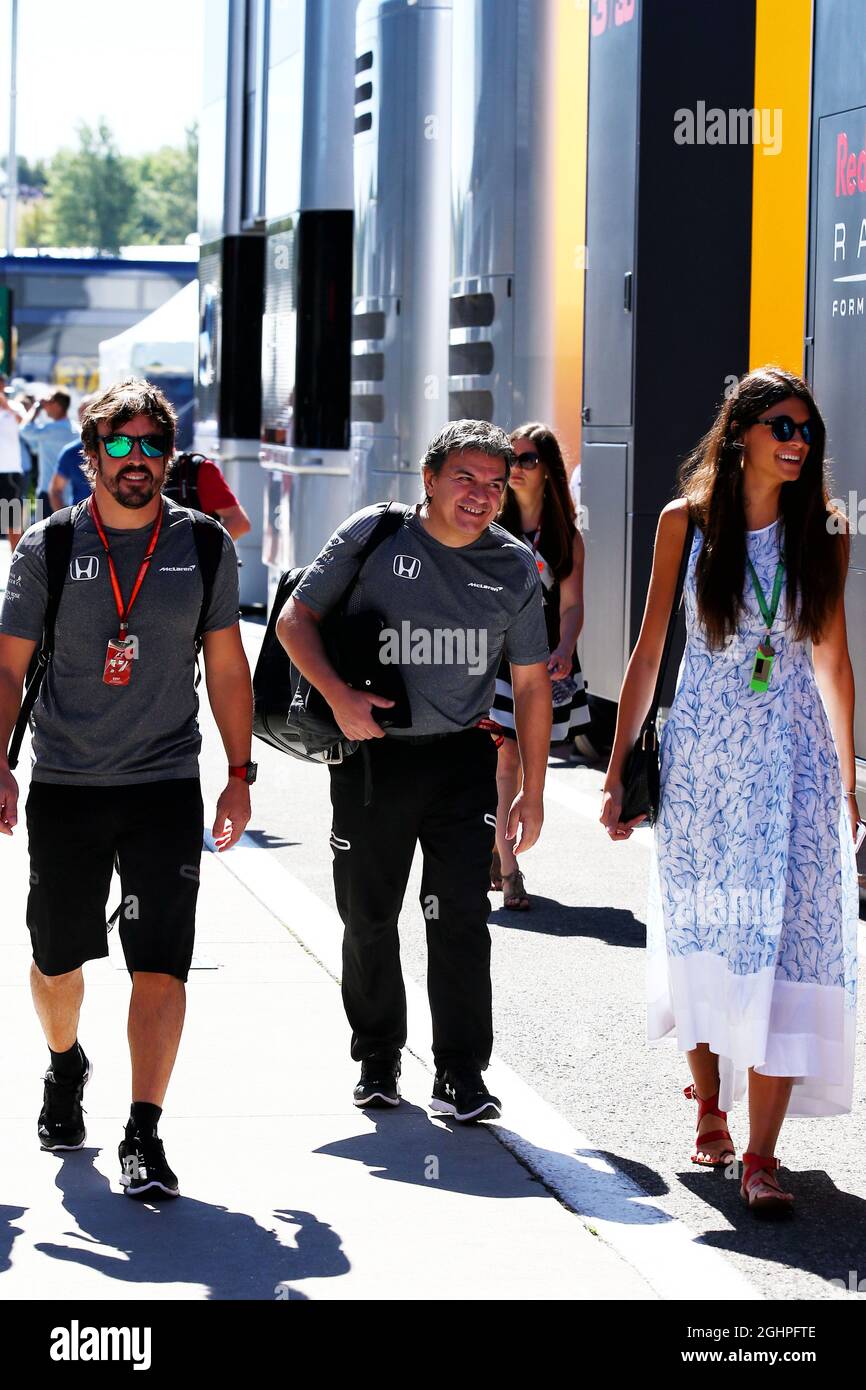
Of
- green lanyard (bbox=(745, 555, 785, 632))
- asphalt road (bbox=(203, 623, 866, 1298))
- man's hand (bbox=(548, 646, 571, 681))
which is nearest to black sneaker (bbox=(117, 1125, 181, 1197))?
asphalt road (bbox=(203, 623, 866, 1298))

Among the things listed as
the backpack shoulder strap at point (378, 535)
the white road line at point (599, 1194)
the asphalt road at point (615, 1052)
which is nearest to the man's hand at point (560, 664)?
the asphalt road at point (615, 1052)

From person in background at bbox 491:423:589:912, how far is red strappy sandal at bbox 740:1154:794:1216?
3.38 m

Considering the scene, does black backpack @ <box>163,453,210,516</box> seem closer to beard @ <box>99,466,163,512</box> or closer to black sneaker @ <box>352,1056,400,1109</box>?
black sneaker @ <box>352,1056,400,1109</box>

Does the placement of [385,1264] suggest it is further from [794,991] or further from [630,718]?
[630,718]

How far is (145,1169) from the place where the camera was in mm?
4898

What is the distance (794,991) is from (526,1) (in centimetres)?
872

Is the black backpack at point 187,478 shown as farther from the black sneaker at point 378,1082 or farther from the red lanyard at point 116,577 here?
the red lanyard at point 116,577

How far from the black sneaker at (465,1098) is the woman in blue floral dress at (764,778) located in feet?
2.17

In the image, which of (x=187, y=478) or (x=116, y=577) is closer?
(x=116, y=577)

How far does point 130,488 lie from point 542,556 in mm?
3665

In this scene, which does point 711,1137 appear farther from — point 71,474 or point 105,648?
point 71,474

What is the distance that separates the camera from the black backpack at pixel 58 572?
5012mm

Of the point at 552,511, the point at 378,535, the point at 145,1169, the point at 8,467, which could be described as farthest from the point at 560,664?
the point at 8,467
